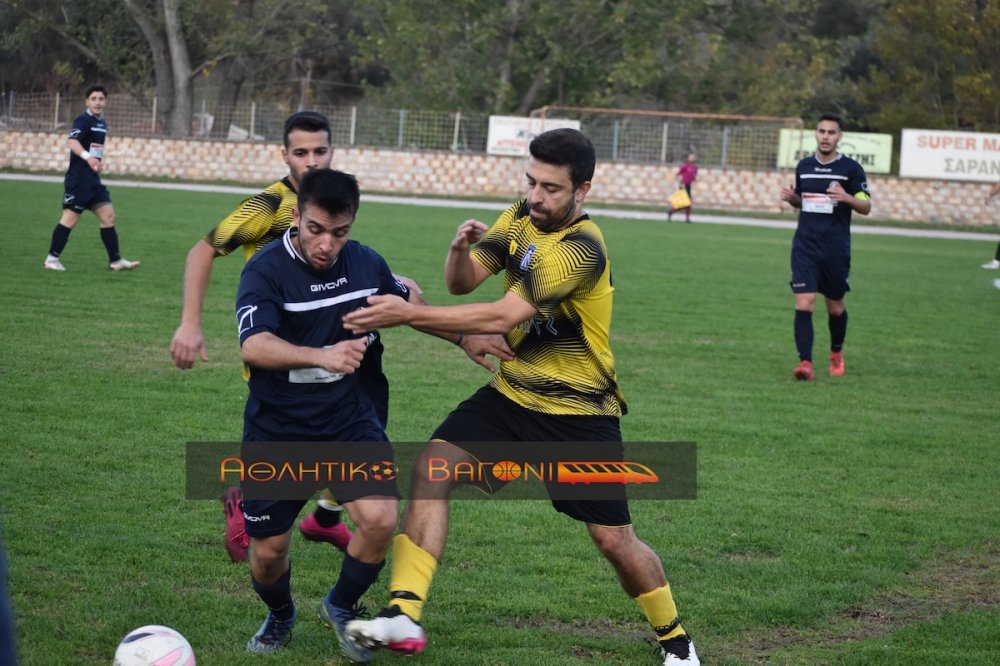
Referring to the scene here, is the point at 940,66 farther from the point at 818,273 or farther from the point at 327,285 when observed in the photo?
the point at 327,285

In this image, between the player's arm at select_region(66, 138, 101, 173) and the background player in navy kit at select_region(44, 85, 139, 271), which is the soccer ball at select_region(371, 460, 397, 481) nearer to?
the background player in navy kit at select_region(44, 85, 139, 271)

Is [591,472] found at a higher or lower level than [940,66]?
lower

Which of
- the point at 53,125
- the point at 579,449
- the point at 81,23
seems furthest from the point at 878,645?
the point at 81,23

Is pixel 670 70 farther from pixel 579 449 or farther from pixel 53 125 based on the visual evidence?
pixel 579 449

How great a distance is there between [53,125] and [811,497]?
39.1 meters

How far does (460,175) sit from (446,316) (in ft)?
118

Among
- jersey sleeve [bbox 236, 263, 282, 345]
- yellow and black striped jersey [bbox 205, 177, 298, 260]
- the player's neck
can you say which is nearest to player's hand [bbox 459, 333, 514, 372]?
jersey sleeve [bbox 236, 263, 282, 345]

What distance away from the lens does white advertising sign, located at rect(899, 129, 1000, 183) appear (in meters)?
37.4

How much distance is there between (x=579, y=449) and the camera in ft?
15.3

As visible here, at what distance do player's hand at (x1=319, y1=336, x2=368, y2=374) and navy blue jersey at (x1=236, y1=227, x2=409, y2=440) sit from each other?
0.70 feet

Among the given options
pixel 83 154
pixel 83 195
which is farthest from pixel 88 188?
pixel 83 154

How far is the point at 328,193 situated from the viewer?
4266mm

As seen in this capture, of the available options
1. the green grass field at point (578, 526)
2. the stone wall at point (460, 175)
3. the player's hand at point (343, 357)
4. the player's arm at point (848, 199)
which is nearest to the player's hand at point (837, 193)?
the player's arm at point (848, 199)

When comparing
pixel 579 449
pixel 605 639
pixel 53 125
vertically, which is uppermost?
pixel 53 125
